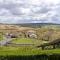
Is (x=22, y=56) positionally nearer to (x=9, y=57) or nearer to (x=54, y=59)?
(x=9, y=57)

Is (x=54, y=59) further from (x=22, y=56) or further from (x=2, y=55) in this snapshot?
(x=2, y=55)

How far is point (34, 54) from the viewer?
23.6 meters

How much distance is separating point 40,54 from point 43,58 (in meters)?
0.53

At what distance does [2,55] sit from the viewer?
23.7 meters

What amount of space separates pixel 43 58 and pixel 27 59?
1.51m

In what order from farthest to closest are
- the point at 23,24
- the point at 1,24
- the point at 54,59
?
the point at 23,24 → the point at 1,24 → the point at 54,59

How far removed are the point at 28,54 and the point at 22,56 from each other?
601mm

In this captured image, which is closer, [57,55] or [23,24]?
[57,55]

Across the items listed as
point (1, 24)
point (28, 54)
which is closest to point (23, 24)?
point (1, 24)

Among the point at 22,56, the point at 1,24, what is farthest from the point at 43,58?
the point at 1,24

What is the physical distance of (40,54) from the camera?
2362 cm

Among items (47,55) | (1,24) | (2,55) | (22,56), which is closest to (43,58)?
(47,55)

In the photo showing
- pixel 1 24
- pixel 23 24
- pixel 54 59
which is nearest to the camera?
pixel 54 59

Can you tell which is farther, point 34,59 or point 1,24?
point 1,24
